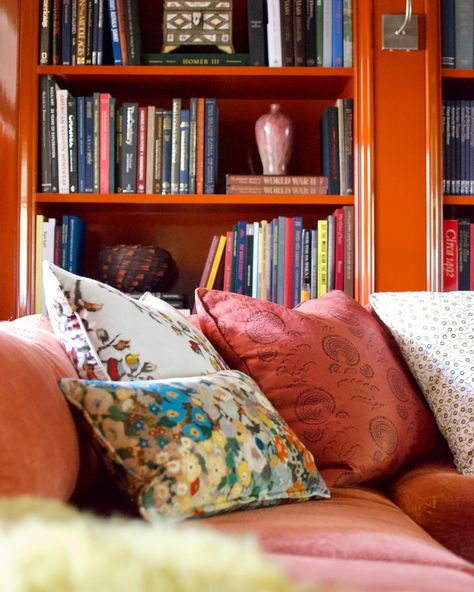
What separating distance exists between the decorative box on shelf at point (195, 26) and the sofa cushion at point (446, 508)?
162 cm

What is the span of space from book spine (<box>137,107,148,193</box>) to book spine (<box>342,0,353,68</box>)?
0.62 metres

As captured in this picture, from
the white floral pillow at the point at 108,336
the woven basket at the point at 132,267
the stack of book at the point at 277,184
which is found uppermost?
the stack of book at the point at 277,184

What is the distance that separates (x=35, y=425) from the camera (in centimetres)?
89

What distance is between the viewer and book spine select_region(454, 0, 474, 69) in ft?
8.43

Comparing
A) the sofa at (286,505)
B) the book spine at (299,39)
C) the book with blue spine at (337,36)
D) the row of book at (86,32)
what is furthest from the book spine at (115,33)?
the sofa at (286,505)

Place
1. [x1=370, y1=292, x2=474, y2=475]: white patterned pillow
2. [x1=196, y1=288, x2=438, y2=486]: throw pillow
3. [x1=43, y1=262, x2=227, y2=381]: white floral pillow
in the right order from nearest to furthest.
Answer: [x1=43, y1=262, x2=227, y2=381]: white floral pillow, [x1=196, y1=288, x2=438, y2=486]: throw pillow, [x1=370, y1=292, x2=474, y2=475]: white patterned pillow

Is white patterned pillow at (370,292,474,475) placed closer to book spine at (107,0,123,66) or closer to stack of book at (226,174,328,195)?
stack of book at (226,174,328,195)

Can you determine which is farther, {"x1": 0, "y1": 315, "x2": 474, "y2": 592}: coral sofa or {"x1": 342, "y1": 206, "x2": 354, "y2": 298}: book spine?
{"x1": 342, "y1": 206, "x2": 354, "y2": 298}: book spine

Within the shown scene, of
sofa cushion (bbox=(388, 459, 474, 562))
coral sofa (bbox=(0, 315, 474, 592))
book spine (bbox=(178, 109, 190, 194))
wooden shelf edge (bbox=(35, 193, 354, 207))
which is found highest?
book spine (bbox=(178, 109, 190, 194))

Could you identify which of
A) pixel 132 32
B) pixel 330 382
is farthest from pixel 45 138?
pixel 330 382

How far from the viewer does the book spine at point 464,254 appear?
2.55m

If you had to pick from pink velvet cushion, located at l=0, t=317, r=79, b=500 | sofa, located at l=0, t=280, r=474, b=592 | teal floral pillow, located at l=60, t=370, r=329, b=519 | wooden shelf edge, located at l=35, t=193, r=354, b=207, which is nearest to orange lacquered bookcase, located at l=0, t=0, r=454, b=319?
wooden shelf edge, located at l=35, t=193, r=354, b=207

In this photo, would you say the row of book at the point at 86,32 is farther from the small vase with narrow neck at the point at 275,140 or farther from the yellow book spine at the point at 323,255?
the yellow book spine at the point at 323,255

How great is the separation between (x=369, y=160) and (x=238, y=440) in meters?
1.55
